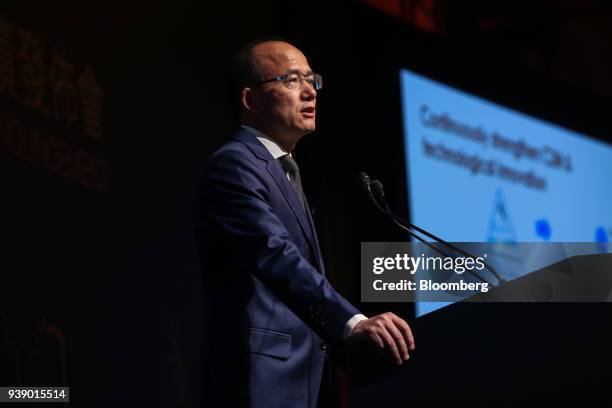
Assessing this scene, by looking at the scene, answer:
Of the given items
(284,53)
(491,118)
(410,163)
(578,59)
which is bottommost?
(284,53)

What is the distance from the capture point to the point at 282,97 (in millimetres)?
2143

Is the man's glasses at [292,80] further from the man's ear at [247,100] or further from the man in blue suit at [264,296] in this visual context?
the man in blue suit at [264,296]

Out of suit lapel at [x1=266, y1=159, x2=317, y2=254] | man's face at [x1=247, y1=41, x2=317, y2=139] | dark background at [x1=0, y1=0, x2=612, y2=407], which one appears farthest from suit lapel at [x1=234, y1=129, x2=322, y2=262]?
dark background at [x1=0, y1=0, x2=612, y2=407]

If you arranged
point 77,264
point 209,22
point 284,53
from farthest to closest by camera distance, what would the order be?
point 209,22 → point 77,264 → point 284,53

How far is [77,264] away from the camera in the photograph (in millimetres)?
3127

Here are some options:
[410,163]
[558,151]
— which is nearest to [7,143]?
[410,163]

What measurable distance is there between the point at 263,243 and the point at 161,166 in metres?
1.89

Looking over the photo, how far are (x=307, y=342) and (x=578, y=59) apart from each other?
16.8 ft

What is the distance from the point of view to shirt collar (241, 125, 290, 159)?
2096mm

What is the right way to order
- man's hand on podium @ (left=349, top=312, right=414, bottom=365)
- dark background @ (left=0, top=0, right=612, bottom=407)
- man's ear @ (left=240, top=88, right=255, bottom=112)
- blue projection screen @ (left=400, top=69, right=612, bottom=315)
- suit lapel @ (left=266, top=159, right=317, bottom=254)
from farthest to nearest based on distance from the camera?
1. blue projection screen @ (left=400, top=69, right=612, bottom=315)
2. dark background @ (left=0, top=0, right=612, bottom=407)
3. man's ear @ (left=240, top=88, right=255, bottom=112)
4. suit lapel @ (left=266, top=159, right=317, bottom=254)
5. man's hand on podium @ (left=349, top=312, right=414, bottom=365)

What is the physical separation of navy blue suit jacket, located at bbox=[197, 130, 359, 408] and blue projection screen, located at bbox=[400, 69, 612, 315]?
219 cm

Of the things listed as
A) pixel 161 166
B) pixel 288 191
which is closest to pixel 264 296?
pixel 288 191

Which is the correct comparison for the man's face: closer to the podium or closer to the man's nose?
the man's nose

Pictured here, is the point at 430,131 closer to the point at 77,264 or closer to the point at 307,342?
the point at 77,264
